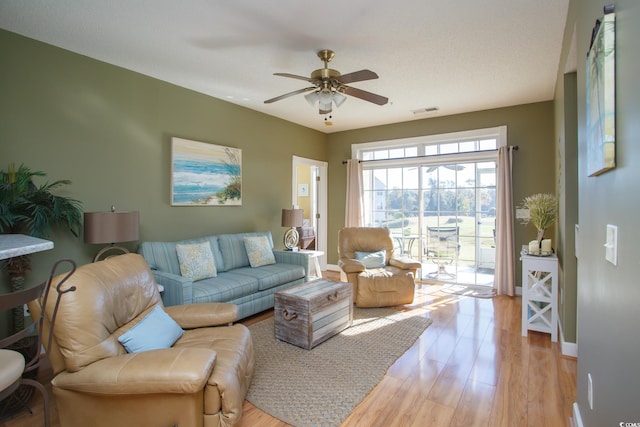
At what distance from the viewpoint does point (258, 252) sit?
14.0ft

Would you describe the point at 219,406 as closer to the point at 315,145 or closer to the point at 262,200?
the point at 262,200

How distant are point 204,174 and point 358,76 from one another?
97.1 inches

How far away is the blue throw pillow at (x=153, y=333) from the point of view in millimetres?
1834

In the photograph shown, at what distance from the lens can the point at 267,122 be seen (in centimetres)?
509

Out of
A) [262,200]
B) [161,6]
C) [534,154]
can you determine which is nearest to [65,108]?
[161,6]

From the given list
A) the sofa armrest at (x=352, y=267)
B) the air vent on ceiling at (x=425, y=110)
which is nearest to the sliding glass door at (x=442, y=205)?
the air vent on ceiling at (x=425, y=110)

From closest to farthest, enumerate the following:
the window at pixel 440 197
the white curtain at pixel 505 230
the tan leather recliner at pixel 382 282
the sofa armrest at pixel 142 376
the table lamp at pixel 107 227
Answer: the sofa armrest at pixel 142 376, the table lamp at pixel 107 227, the tan leather recliner at pixel 382 282, the white curtain at pixel 505 230, the window at pixel 440 197

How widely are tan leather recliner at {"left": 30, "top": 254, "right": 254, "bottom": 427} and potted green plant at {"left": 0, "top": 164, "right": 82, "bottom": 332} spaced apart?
108 cm

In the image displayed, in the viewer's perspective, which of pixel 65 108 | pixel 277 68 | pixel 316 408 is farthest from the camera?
pixel 277 68

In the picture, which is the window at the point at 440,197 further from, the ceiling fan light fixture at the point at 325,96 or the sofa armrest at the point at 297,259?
the ceiling fan light fixture at the point at 325,96

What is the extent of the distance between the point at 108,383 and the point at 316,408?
4.02 feet

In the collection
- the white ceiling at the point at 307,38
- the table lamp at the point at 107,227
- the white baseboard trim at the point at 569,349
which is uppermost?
the white ceiling at the point at 307,38

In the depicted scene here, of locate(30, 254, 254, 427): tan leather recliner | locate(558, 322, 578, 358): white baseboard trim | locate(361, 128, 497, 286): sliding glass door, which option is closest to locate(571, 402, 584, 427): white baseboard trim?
locate(558, 322, 578, 358): white baseboard trim

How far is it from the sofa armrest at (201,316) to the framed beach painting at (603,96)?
229 centimetres
